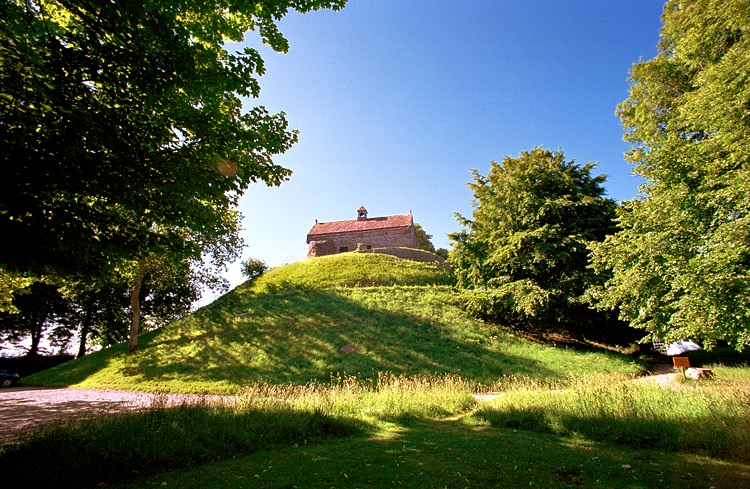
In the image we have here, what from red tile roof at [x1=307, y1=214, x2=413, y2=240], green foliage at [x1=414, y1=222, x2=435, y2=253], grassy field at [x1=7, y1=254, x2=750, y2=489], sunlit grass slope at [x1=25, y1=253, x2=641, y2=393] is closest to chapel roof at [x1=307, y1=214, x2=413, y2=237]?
red tile roof at [x1=307, y1=214, x2=413, y2=240]

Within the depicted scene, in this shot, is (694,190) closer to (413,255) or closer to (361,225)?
(413,255)

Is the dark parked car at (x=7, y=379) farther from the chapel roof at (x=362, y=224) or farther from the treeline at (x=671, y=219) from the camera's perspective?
the chapel roof at (x=362, y=224)

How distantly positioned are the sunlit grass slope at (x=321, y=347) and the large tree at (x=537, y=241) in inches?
94.0

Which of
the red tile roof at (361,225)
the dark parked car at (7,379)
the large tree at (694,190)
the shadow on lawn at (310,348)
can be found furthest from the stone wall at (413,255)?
the dark parked car at (7,379)

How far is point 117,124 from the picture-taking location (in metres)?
5.98

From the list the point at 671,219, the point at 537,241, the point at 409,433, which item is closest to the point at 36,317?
the point at 409,433

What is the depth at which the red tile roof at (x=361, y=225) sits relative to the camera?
52.4 meters

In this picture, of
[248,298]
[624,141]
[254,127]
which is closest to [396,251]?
[248,298]

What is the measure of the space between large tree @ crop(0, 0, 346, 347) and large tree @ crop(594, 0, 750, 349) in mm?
12785

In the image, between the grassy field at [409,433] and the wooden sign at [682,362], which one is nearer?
the grassy field at [409,433]

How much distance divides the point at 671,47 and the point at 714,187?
8.77 meters

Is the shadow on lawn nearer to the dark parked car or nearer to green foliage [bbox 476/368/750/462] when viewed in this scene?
green foliage [bbox 476/368/750/462]

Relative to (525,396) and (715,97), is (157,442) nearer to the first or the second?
(525,396)

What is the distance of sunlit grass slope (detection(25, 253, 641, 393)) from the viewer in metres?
17.2
